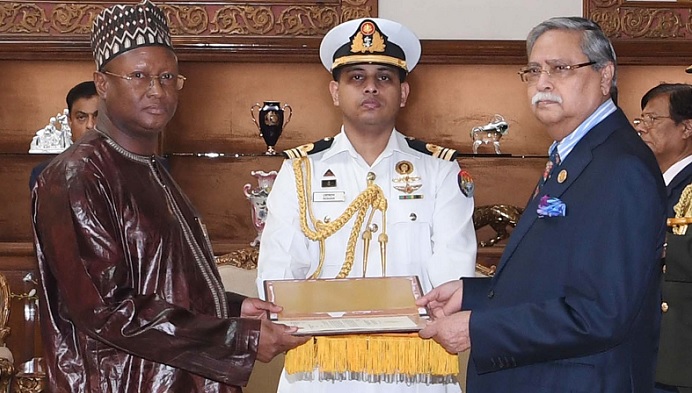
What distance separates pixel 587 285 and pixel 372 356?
624 millimetres

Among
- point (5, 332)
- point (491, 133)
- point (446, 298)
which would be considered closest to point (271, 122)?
point (491, 133)

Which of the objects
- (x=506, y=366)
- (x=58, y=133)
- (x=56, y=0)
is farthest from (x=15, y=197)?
(x=506, y=366)

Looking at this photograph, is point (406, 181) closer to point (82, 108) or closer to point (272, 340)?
point (272, 340)

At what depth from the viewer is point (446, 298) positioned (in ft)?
8.96

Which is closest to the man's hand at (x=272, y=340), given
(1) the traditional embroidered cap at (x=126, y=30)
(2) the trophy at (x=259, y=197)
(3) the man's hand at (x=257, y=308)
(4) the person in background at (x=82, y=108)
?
(3) the man's hand at (x=257, y=308)

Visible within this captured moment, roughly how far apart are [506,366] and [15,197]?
3.28 metres

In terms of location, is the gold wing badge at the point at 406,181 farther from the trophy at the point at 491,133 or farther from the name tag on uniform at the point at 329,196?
the trophy at the point at 491,133

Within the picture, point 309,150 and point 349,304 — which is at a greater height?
point 309,150

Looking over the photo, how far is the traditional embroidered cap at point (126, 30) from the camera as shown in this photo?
7.30 feet

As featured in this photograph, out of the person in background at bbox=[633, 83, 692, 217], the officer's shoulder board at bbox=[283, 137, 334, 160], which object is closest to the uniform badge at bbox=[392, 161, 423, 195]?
the officer's shoulder board at bbox=[283, 137, 334, 160]

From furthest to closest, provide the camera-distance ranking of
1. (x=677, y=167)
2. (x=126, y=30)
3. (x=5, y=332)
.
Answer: (x=677, y=167)
(x=5, y=332)
(x=126, y=30)

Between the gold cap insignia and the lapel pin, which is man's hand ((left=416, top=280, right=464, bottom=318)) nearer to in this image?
the lapel pin

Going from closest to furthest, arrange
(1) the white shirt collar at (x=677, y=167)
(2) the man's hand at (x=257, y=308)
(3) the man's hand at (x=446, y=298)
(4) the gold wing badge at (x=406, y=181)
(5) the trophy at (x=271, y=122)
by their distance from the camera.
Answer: (2) the man's hand at (x=257, y=308)
(3) the man's hand at (x=446, y=298)
(4) the gold wing badge at (x=406, y=181)
(1) the white shirt collar at (x=677, y=167)
(5) the trophy at (x=271, y=122)

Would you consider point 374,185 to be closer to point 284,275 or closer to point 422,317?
point 284,275
